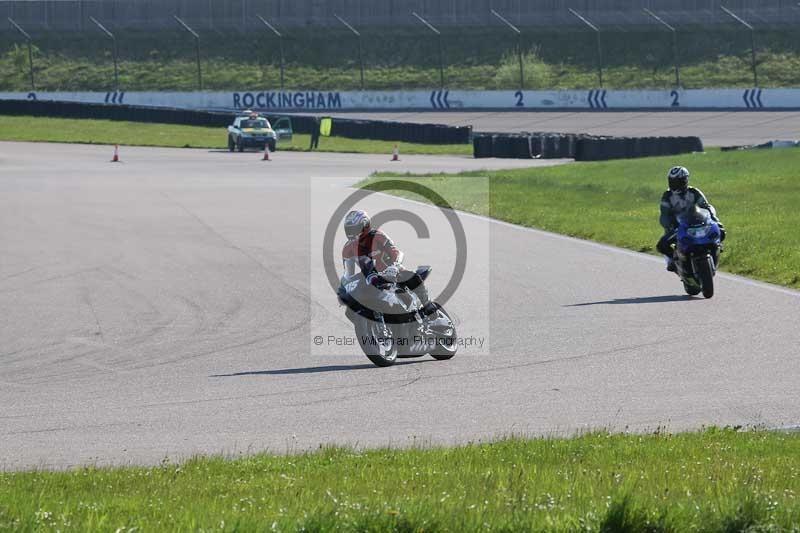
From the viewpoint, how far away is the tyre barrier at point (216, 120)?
57.5 meters

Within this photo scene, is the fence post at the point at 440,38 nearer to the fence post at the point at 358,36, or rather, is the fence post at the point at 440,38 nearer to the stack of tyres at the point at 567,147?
the fence post at the point at 358,36

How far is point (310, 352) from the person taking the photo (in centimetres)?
1302

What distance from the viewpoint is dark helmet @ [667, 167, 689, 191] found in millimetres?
16719

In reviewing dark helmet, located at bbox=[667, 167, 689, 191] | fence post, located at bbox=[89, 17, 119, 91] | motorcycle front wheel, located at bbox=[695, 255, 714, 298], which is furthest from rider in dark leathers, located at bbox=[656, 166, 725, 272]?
fence post, located at bbox=[89, 17, 119, 91]

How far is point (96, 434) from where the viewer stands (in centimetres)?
936

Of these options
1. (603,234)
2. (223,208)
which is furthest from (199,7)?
(603,234)

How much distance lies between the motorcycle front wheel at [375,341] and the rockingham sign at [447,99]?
180 feet

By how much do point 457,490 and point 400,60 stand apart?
74506 mm

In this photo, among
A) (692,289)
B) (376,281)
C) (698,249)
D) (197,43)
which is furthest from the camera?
(197,43)

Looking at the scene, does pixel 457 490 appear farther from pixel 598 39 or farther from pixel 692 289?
pixel 598 39

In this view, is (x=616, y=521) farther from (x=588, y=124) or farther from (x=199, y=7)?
(x=199, y=7)

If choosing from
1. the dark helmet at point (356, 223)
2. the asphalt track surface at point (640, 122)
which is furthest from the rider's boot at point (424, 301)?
the asphalt track surface at point (640, 122)

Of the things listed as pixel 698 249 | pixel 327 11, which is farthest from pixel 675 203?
pixel 327 11

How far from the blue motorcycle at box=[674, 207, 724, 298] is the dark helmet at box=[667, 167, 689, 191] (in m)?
0.39
